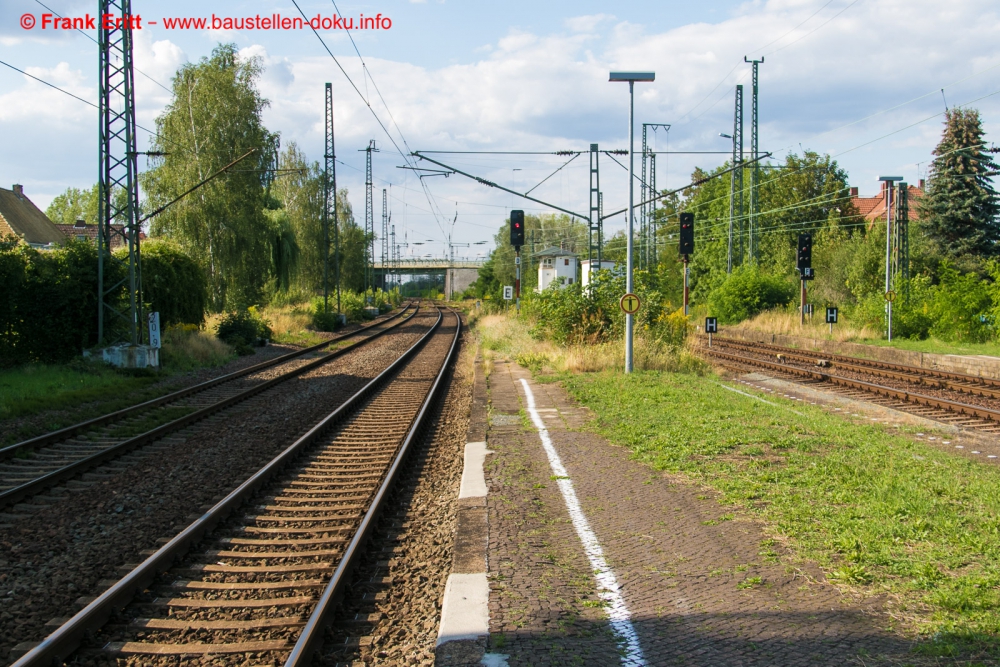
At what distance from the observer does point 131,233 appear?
17.4 meters

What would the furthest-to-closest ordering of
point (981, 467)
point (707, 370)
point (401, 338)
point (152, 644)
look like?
1. point (401, 338)
2. point (707, 370)
3. point (981, 467)
4. point (152, 644)

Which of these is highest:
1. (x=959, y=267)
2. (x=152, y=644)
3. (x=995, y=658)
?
(x=959, y=267)

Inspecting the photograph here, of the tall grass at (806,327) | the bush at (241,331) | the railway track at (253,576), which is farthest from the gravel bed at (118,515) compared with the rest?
the tall grass at (806,327)

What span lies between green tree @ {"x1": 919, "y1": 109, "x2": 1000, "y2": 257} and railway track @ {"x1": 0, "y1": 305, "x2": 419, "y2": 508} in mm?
31721

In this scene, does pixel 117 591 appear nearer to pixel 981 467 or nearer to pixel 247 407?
pixel 981 467

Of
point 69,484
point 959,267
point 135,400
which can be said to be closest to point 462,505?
point 69,484

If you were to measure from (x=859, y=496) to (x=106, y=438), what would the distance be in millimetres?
9551

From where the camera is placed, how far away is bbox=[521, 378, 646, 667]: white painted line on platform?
407 centimetres

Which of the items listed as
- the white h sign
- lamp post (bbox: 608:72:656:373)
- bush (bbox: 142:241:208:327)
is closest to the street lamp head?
lamp post (bbox: 608:72:656:373)

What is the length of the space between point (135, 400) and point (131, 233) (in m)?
4.86

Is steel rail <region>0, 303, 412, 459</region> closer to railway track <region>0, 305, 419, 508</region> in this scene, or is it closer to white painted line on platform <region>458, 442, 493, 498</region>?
railway track <region>0, 305, 419, 508</region>

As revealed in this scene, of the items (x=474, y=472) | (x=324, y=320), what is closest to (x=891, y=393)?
(x=474, y=472)

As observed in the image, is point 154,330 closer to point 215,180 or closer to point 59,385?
point 59,385

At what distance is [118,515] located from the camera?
279 inches
